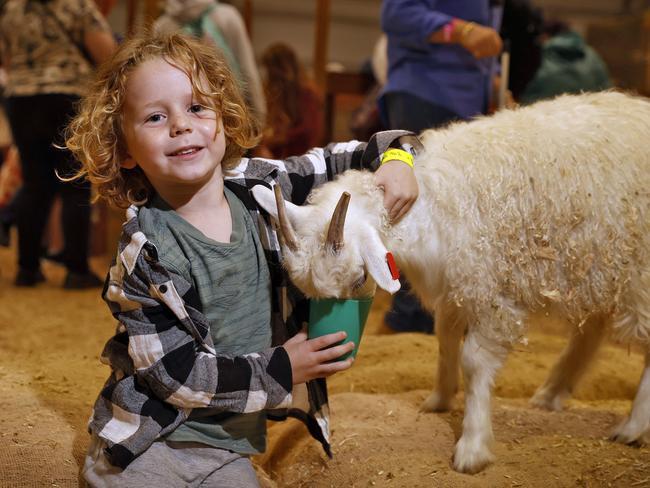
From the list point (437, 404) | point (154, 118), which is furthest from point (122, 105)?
point (437, 404)

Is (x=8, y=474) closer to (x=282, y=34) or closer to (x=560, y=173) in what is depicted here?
(x=560, y=173)

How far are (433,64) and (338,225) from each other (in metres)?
1.79

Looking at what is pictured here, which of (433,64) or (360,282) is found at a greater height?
(433,64)

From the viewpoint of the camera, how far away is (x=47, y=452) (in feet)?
7.20

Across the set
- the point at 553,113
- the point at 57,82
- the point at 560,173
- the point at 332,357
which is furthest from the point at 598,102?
the point at 57,82

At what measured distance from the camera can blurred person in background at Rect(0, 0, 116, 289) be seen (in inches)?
174

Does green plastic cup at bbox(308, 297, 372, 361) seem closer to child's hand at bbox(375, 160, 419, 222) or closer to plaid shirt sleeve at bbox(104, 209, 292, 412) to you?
plaid shirt sleeve at bbox(104, 209, 292, 412)

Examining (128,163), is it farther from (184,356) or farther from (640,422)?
(640,422)

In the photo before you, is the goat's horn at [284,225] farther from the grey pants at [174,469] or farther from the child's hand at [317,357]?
the grey pants at [174,469]

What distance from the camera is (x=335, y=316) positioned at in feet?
6.27

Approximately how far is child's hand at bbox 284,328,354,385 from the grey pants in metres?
0.31

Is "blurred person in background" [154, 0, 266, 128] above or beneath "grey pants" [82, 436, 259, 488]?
above

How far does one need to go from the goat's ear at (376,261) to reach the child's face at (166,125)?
460 millimetres

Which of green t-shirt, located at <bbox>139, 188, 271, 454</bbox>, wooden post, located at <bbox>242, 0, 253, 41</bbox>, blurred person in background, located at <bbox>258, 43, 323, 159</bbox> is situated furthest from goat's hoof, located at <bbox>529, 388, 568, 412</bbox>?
wooden post, located at <bbox>242, 0, 253, 41</bbox>
